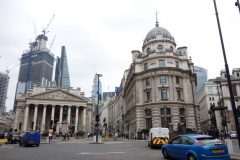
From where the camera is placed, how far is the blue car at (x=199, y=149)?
8953 millimetres

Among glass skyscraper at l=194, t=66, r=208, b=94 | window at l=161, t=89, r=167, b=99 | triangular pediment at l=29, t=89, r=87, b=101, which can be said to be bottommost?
window at l=161, t=89, r=167, b=99

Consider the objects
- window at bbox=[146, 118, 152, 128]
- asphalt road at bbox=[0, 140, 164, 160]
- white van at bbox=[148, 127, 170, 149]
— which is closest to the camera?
asphalt road at bbox=[0, 140, 164, 160]

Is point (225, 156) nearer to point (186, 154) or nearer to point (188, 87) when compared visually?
point (186, 154)

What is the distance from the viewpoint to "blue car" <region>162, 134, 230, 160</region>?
29.4 ft

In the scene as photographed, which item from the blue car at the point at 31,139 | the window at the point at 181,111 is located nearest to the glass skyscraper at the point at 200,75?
the window at the point at 181,111

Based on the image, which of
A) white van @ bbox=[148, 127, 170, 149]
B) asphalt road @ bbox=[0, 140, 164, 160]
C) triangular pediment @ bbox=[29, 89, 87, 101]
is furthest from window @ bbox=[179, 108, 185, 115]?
triangular pediment @ bbox=[29, 89, 87, 101]

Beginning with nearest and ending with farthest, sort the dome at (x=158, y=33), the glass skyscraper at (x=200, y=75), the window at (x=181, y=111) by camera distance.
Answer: the window at (x=181, y=111), the dome at (x=158, y=33), the glass skyscraper at (x=200, y=75)

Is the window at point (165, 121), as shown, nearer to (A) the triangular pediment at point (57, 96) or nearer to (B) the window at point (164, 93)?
(B) the window at point (164, 93)

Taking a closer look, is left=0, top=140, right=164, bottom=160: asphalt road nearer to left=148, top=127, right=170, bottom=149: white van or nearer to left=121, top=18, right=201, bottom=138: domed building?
left=148, top=127, right=170, bottom=149: white van

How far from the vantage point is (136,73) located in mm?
48844

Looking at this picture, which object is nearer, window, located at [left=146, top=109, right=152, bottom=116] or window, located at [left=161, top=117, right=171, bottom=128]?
window, located at [left=161, top=117, right=171, bottom=128]

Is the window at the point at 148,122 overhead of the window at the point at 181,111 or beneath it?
beneath

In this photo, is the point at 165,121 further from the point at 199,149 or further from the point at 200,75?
the point at 200,75

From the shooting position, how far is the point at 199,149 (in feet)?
29.7
